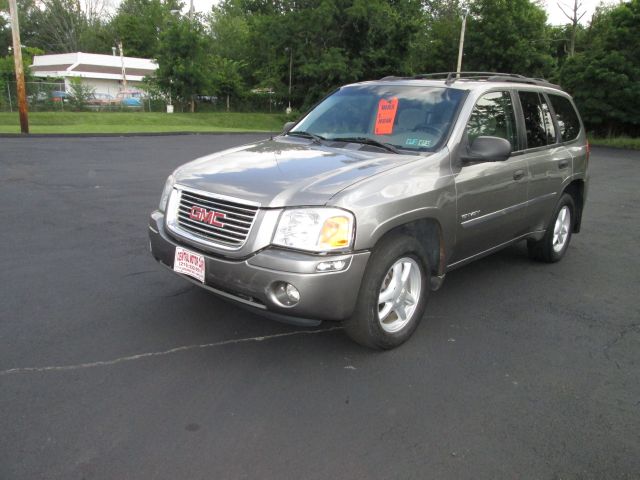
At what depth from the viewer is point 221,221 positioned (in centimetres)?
335

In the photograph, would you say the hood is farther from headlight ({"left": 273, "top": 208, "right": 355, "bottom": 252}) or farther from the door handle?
the door handle

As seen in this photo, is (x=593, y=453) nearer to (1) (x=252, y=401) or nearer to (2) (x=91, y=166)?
(1) (x=252, y=401)

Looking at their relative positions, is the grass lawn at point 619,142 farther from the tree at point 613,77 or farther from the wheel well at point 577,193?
the wheel well at point 577,193

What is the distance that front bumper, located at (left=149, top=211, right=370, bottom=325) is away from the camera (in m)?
3.06

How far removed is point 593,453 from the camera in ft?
8.72

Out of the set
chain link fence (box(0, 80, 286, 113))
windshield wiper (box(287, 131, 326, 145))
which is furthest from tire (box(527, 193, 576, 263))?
chain link fence (box(0, 80, 286, 113))

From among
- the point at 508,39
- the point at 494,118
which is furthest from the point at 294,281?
the point at 508,39

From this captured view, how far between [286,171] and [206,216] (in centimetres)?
60

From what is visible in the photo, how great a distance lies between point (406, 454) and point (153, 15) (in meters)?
75.8

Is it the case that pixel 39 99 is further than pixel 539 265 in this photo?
Yes

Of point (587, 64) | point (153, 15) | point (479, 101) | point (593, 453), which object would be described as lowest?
point (593, 453)

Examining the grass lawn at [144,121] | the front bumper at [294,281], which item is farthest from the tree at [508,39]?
the front bumper at [294,281]

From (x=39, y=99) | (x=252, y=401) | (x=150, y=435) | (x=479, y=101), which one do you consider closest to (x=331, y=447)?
(x=252, y=401)

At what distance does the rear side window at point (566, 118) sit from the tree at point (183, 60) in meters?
32.3
